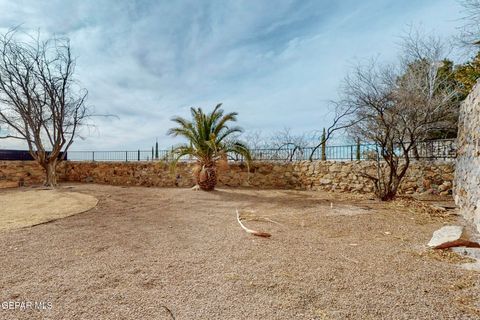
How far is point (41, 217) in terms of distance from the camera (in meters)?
4.94

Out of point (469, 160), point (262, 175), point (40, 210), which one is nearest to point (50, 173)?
point (40, 210)

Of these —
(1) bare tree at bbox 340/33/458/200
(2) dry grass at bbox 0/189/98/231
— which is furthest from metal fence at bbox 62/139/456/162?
(2) dry grass at bbox 0/189/98/231

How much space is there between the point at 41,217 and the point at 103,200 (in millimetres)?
1941

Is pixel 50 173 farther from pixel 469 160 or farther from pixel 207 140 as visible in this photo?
pixel 469 160

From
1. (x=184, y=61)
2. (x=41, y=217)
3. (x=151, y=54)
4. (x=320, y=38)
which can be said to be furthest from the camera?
(x=184, y=61)

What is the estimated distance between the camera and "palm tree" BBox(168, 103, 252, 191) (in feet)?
27.8

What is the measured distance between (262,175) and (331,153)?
2.84m

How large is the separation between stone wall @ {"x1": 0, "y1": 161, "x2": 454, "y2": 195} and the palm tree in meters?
1.04

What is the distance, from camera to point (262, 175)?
10.3 meters

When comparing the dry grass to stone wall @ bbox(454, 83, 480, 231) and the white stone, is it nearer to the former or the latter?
the white stone

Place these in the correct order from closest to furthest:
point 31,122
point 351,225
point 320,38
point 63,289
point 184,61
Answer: point 63,289
point 351,225
point 320,38
point 184,61
point 31,122

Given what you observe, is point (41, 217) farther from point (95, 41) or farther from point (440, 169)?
→ point (440, 169)

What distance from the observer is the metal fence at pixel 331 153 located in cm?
776

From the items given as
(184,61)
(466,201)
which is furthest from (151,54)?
(466,201)
